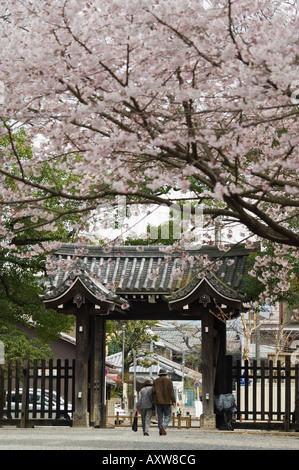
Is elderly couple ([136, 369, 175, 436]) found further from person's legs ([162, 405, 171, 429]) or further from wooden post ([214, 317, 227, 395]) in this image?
wooden post ([214, 317, 227, 395])

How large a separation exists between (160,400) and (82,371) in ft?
10.6

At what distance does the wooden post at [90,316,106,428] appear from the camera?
19984 millimetres

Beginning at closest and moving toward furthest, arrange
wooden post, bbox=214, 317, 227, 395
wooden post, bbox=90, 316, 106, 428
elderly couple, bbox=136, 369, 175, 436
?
elderly couple, bbox=136, 369, 175, 436 → wooden post, bbox=214, 317, 227, 395 → wooden post, bbox=90, 316, 106, 428

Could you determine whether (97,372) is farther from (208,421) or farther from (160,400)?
(160,400)

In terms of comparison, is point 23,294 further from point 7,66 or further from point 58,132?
point 7,66

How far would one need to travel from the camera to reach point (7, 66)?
8.98 meters

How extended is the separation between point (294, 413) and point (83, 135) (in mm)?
10512

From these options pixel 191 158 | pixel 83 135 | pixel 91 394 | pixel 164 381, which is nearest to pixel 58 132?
pixel 83 135

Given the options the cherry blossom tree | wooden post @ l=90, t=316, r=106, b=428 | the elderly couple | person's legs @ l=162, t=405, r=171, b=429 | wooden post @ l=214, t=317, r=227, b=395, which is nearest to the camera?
the cherry blossom tree

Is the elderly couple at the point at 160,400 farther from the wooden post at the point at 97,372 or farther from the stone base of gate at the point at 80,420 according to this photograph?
the wooden post at the point at 97,372

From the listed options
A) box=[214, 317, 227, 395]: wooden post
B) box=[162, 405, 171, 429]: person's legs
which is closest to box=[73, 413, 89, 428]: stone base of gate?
box=[162, 405, 171, 429]: person's legs

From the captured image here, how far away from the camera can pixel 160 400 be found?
16562 mm

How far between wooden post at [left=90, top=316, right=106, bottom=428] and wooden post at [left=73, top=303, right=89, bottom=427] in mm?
716

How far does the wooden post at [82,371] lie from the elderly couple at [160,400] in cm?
227
